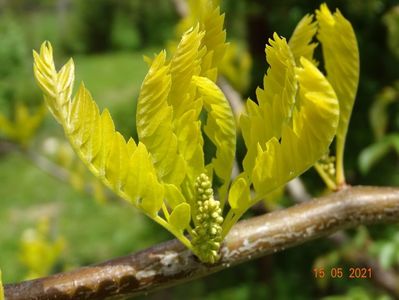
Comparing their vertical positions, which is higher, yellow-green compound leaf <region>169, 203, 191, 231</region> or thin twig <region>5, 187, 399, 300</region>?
yellow-green compound leaf <region>169, 203, 191, 231</region>

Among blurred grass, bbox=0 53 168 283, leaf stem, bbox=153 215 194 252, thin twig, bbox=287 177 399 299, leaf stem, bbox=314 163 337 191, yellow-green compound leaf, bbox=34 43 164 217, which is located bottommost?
blurred grass, bbox=0 53 168 283

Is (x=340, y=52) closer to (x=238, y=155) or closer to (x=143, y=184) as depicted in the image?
(x=143, y=184)

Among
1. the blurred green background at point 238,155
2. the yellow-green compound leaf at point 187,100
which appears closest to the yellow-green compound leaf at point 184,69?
the yellow-green compound leaf at point 187,100

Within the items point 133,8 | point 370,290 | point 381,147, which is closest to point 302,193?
point 381,147

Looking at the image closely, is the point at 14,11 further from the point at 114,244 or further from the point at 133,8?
the point at 114,244

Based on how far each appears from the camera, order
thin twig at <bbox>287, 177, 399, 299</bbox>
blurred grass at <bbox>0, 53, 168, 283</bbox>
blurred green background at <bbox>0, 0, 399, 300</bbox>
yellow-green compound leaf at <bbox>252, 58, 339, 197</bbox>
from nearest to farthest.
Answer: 1. yellow-green compound leaf at <bbox>252, 58, 339, 197</bbox>
2. thin twig at <bbox>287, 177, 399, 299</bbox>
3. blurred green background at <bbox>0, 0, 399, 300</bbox>
4. blurred grass at <bbox>0, 53, 168, 283</bbox>

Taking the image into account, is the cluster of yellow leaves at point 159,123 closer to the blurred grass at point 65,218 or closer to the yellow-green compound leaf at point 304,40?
the yellow-green compound leaf at point 304,40

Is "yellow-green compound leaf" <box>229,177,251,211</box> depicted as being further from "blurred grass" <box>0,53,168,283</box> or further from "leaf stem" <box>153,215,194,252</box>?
"blurred grass" <box>0,53,168,283</box>

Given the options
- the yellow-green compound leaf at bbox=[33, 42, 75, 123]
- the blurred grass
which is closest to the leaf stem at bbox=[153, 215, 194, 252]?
the yellow-green compound leaf at bbox=[33, 42, 75, 123]
